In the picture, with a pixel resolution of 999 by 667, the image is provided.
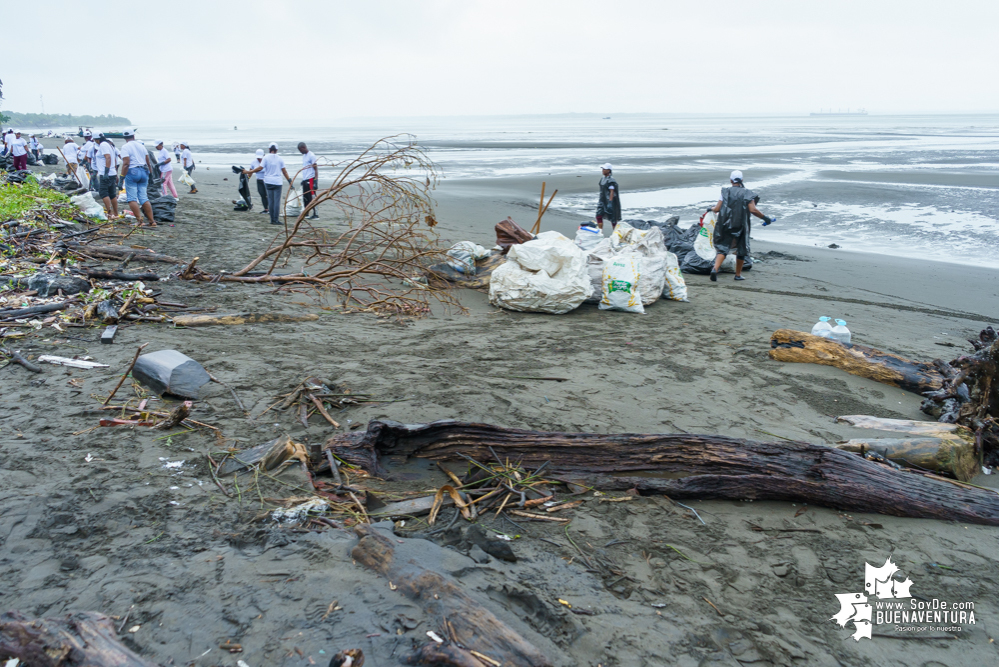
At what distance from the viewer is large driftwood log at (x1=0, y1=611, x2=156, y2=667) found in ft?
5.46

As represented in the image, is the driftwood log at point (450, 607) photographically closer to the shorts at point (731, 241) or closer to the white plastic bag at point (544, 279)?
the white plastic bag at point (544, 279)

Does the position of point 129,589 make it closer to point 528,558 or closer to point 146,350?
point 528,558

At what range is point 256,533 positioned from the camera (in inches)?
98.3

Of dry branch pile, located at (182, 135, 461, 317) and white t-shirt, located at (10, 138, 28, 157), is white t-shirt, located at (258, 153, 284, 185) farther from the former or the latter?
white t-shirt, located at (10, 138, 28, 157)

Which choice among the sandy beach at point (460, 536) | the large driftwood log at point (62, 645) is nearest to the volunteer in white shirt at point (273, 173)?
the sandy beach at point (460, 536)

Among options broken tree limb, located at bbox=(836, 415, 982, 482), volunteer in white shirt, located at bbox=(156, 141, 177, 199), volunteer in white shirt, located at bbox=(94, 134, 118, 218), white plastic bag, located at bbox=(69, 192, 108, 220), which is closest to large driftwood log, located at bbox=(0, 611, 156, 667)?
broken tree limb, located at bbox=(836, 415, 982, 482)

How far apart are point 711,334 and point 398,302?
328 centimetres

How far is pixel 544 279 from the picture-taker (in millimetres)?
6457

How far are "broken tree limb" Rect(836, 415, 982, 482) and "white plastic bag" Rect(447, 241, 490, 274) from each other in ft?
15.8

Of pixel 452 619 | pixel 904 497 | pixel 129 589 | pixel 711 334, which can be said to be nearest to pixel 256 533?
pixel 129 589

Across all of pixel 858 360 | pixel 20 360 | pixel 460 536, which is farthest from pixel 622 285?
pixel 20 360

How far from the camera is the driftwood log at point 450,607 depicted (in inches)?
73.7

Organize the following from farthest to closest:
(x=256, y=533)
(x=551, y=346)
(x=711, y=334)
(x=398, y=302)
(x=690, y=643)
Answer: (x=398, y=302) → (x=711, y=334) → (x=551, y=346) → (x=256, y=533) → (x=690, y=643)

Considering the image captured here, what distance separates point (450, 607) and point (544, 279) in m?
4.73
